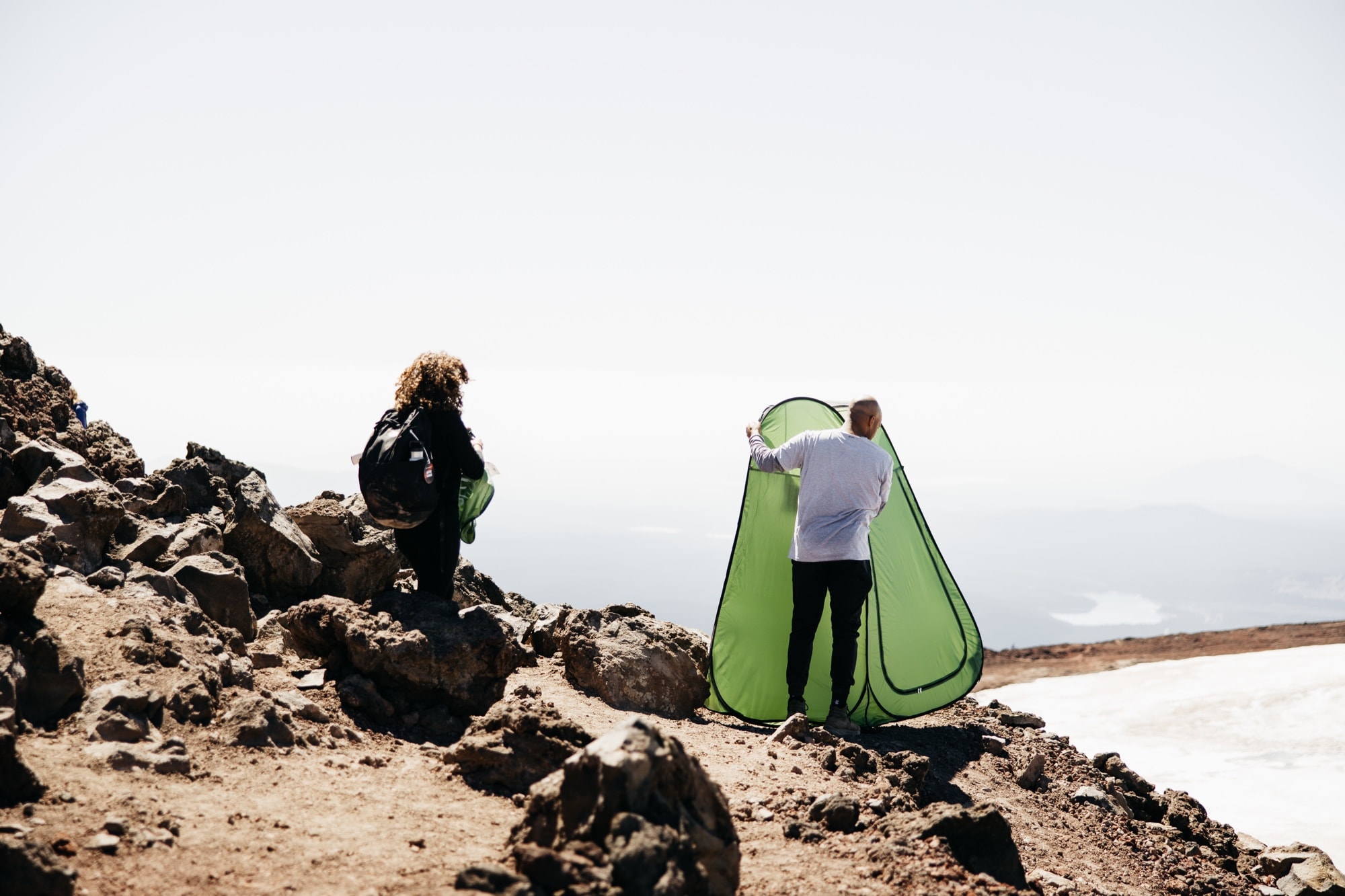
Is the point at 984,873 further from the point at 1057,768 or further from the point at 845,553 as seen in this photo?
the point at 1057,768

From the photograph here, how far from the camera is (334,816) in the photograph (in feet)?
13.3

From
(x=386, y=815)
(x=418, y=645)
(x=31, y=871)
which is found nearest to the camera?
(x=31, y=871)

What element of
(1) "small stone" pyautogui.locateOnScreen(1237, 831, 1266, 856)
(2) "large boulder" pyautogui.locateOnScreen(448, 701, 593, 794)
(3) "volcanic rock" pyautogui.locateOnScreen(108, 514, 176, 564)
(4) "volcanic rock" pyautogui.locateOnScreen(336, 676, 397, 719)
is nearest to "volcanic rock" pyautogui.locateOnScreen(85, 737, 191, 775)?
(4) "volcanic rock" pyautogui.locateOnScreen(336, 676, 397, 719)

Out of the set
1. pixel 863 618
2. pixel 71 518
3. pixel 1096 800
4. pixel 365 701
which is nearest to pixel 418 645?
pixel 365 701

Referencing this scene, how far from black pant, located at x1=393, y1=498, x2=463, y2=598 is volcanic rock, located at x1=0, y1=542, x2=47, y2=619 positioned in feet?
6.30

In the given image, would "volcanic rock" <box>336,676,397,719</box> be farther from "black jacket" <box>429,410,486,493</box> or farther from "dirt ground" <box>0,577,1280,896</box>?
"black jacket" <box>429,410,486,493</box>

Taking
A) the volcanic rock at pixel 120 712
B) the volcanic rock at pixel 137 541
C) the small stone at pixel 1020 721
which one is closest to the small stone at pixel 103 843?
the volcanic rock at pixel 120 712

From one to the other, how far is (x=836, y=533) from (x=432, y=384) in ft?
9.86

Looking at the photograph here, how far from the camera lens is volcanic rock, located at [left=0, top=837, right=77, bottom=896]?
9.45 feet

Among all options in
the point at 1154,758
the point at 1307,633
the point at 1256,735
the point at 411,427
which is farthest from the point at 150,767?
the point at 1307,633

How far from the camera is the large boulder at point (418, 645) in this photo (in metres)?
5.58

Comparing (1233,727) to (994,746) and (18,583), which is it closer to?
(994,746)

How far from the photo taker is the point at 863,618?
7.62 metres

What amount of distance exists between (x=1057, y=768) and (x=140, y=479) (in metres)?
8.04
